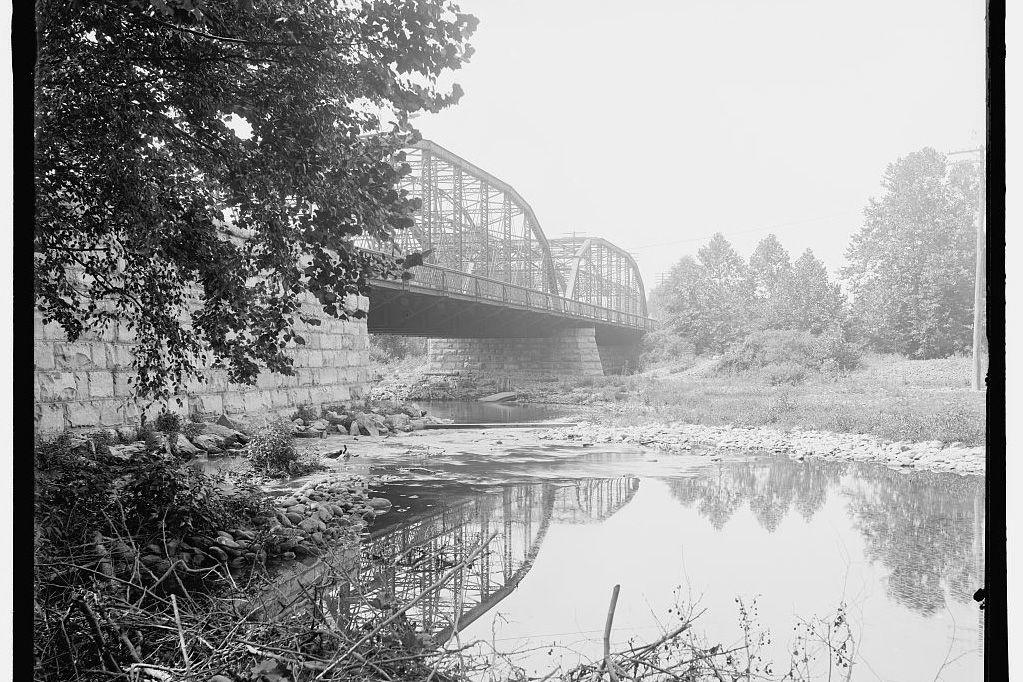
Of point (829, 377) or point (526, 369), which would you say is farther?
point (526, 369)

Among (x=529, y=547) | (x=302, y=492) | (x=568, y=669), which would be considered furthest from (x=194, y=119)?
(x=568, y=669)

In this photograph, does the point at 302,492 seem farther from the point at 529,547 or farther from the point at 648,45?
the point at 648,45

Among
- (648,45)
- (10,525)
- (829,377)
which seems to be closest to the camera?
(829,377)

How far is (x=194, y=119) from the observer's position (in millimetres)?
2365

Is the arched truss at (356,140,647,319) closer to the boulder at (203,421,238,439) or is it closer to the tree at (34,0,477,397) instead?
the tree at (34,0,477,397)

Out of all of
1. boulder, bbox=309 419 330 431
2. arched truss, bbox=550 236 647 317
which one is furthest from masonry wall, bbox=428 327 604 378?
boulder, bbox=309 419 330 431

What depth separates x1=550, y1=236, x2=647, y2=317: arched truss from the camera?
2.16 m

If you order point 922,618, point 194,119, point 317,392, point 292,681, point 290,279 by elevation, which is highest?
point 194,119

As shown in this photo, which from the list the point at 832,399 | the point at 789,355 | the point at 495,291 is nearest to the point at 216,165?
the point at 495,291

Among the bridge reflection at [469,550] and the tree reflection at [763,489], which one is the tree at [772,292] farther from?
the bridge reflection at [469,550]

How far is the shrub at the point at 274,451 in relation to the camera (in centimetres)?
230

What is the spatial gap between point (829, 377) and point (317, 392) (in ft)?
4.70

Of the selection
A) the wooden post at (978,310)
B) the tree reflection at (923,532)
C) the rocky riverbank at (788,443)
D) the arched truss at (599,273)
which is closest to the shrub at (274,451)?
the rocky riverbank at (788,443)

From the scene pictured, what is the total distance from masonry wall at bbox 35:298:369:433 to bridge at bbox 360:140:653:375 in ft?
0.74
